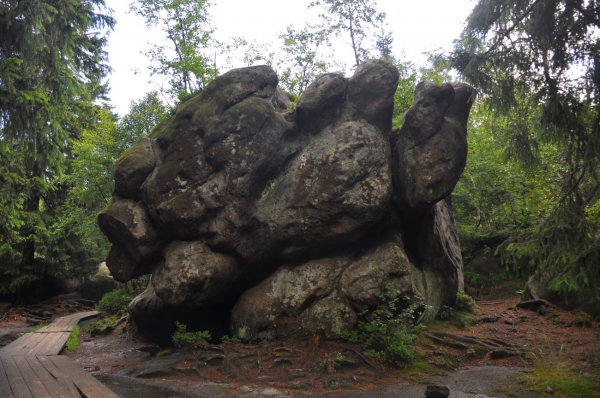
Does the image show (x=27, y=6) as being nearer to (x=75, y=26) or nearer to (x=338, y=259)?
(x=75, y=26)

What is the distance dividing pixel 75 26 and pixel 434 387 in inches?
485

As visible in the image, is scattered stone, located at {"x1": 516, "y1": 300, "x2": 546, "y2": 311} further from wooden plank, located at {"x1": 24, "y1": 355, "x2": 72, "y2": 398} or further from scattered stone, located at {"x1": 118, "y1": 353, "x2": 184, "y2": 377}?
wooden plank, located at {"x1": 24, "y1": 355, "x2": 72, "y2": 398}

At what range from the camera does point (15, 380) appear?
812cm

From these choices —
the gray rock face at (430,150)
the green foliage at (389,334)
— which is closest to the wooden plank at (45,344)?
the green foliage at (389,334)

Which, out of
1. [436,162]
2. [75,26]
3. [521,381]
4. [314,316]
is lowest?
[521,381]

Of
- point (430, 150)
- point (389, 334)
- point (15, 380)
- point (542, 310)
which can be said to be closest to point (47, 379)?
point (15, 380)

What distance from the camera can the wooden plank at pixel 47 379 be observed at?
7.20 metres

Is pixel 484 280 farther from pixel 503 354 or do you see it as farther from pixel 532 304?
pixel 503 354

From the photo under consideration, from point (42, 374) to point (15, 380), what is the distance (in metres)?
0.60

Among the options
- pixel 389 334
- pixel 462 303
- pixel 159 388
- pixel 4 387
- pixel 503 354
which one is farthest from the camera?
pixel 462 303

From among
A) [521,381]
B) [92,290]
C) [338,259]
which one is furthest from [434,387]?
[92,290]

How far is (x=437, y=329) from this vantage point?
11602 mm

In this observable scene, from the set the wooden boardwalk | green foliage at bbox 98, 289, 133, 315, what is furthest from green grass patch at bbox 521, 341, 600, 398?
green foliage at bbox 98, 289, 133, 315

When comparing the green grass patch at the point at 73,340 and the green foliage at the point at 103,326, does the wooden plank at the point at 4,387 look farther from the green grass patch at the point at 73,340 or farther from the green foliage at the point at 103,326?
the green foliage at the point at 103,326
